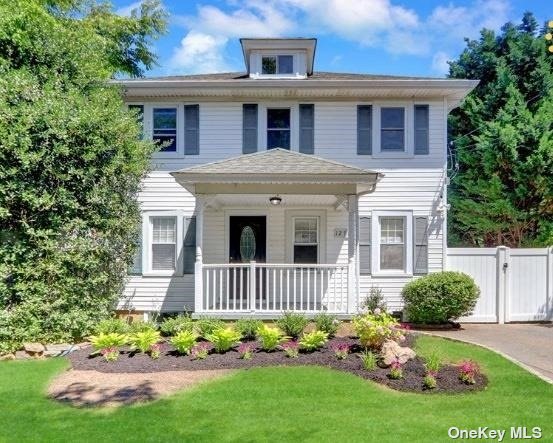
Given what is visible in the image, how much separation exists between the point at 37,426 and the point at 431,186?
9809mm

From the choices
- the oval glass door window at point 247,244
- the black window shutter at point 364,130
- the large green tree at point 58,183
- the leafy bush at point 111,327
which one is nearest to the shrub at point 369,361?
the leafy bush at point 111,327

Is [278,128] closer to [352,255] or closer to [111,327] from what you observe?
[352,255]

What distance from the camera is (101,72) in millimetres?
11375

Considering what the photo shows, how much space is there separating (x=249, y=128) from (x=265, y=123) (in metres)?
0.41

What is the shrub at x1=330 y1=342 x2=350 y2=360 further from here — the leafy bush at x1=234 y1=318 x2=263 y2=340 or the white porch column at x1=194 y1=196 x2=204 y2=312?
the white porch column at x1=194 y1=196 x2=204 y2=312

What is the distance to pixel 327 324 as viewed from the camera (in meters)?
8.98

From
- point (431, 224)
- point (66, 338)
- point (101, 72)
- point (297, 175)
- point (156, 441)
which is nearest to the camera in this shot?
point (156, 441)

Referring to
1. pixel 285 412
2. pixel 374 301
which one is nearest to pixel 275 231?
pixel 374 301

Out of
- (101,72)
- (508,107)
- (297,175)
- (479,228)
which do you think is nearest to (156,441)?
(297,175)

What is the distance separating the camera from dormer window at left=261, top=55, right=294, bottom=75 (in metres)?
12.9

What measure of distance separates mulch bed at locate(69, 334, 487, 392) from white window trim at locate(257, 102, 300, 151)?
19.1 ft

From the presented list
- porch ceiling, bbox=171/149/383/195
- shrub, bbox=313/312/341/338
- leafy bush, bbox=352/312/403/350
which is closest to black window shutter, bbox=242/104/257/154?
porch ceiling, bbox=171/149/383/195

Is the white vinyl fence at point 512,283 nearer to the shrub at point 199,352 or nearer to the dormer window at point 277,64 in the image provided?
the dormer window at point 277,64

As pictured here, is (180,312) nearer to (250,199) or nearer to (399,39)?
(250,199)
